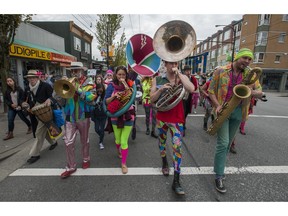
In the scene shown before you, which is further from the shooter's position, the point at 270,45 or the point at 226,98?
the point at 270,45

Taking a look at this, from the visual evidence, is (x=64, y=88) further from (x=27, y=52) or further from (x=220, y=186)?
(x=27, y=52)

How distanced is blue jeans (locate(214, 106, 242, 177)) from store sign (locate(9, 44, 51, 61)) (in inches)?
418

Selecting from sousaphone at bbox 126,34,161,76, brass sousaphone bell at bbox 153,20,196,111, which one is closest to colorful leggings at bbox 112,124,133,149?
brass sousaphone bell at bbox 153,20,196,111

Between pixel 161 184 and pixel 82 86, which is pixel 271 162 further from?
pixel 82 86

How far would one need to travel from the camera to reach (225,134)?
2.39 meters

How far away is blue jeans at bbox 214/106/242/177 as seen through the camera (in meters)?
2.37

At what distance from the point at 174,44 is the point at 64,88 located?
1.73 meters

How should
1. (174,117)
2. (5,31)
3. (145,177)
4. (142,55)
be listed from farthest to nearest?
(5,31) → (142,55) → (145,177) → (174,117)

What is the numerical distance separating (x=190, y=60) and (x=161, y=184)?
4.39 meters

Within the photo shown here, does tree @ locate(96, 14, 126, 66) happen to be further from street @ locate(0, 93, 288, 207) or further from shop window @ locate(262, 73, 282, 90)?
shop window @ locate(262, 73, 282, 90)

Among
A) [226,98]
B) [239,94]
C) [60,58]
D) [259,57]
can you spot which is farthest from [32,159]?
[259,57]

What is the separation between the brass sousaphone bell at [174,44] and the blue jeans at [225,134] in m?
0.84

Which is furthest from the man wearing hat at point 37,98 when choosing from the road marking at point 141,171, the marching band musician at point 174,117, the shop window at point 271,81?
the shop window at point 271,81

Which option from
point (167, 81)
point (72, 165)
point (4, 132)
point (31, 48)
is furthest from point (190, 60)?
point (31, 48)
